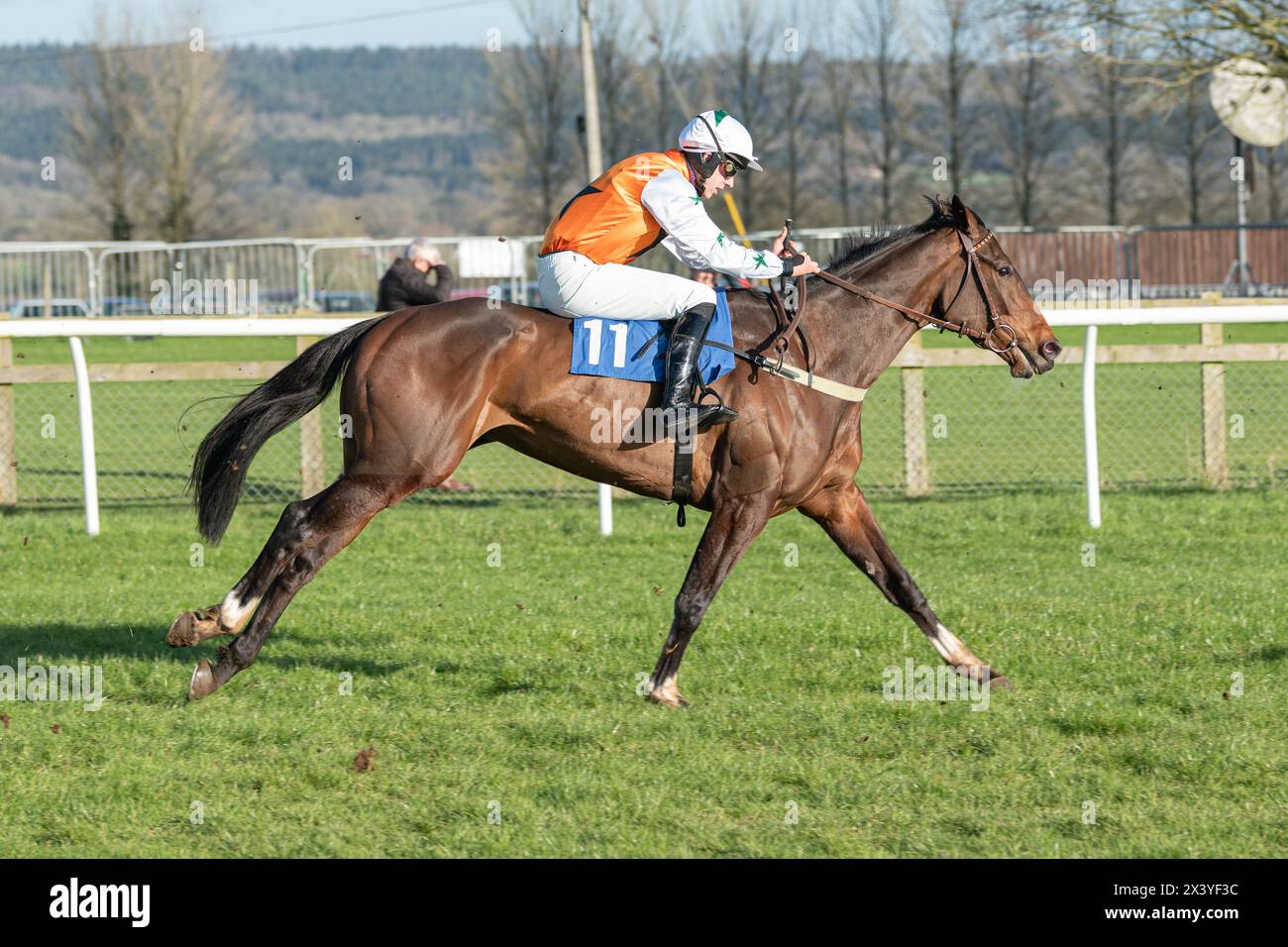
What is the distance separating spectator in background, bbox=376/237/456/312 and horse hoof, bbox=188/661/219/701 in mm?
6171

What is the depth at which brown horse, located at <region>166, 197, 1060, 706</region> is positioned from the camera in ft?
18.4

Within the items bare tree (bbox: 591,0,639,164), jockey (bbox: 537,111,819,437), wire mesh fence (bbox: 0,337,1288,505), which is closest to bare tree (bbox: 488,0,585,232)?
bare tree (bbox: 591,0,639,164)

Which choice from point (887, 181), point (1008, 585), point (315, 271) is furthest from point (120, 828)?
point (887, 181)

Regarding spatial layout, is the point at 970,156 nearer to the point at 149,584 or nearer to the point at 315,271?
the point at 315,271

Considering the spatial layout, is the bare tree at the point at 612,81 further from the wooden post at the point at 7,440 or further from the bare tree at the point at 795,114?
the wooden post at the point at 7,440

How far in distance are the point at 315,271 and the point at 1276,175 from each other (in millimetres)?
34109

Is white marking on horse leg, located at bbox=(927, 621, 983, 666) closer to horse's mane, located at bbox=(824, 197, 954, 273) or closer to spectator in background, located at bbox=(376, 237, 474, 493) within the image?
horse's mane, located at bbox=(824, 197, 954, 273)

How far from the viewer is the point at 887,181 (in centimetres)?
5141

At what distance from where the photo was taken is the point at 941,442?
14.2m

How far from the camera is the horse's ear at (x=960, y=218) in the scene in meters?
6.12

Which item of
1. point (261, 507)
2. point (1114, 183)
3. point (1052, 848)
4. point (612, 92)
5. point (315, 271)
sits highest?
point (612, 92)

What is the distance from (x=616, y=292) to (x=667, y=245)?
318 mm

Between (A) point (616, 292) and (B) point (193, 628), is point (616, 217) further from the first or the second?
(B) point (193, 628)

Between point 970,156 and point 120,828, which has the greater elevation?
point 970,156
